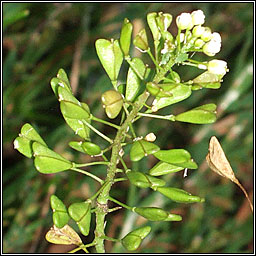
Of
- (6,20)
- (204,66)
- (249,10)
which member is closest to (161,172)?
(204,66)

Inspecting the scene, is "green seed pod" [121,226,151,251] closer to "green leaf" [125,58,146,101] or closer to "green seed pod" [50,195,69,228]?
"green seed pod" [50,195,69,228]

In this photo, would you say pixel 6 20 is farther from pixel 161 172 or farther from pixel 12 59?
pixel 161 172

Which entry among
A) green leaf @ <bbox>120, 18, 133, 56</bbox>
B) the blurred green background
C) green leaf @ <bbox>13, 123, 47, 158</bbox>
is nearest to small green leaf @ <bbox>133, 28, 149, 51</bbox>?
green leaf @ <bbox>120, 18, 133, 56</bbox>

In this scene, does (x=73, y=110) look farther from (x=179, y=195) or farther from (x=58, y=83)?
(x=179, y=195)

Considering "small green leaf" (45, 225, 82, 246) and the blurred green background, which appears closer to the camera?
"small green leaf" (45, 225, 82, 246)

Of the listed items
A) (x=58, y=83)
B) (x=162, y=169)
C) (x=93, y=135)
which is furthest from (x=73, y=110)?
(x=93, y=135)

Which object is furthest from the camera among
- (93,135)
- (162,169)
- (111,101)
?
(93,135)

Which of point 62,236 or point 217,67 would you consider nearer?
point 217,67

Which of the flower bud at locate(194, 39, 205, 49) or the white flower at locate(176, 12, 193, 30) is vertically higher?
the white flower at locate(176, 12, 193, 30)
